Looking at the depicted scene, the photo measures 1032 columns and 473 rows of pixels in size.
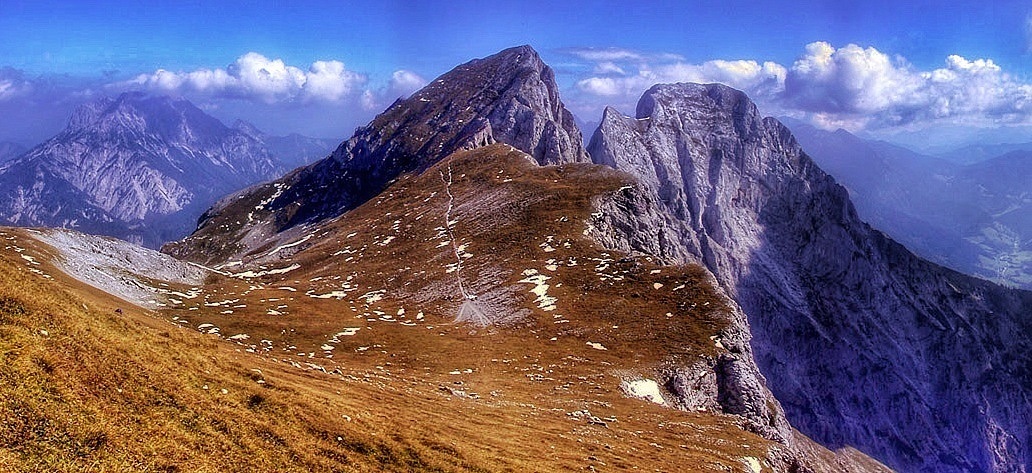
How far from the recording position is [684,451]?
1174 inches

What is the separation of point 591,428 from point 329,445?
54.5ft

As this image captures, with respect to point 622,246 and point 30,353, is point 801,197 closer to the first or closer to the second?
point 622,246

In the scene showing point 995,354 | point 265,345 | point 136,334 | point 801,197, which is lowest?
point 995,354

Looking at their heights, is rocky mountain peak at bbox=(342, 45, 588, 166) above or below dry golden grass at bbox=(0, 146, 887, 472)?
above

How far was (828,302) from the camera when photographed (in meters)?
168

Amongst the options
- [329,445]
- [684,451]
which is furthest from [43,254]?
[684,451]

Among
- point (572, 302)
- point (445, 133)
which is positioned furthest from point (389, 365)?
point (445, 133)

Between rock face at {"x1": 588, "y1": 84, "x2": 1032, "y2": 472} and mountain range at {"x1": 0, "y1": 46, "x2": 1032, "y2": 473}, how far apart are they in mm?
717

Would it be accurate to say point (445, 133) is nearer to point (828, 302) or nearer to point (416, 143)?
point (416, 143)

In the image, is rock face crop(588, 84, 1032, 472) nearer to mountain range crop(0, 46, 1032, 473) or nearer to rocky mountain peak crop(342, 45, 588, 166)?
mountain range crop(0, 46, 1032, 473)

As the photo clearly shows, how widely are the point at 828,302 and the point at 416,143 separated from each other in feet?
435

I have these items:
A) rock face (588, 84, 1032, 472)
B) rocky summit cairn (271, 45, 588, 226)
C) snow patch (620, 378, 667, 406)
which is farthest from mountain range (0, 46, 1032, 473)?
rocky summit cairn (271, 45, 588, 226)

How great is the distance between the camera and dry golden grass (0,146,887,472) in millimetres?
15531

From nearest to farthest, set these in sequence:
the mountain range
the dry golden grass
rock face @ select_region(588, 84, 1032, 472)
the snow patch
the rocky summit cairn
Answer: the dry golden grass < the mountain range < the snow patch < the rocky summit cairn < rock face @ select_region(588, 84, 1032, 472)
